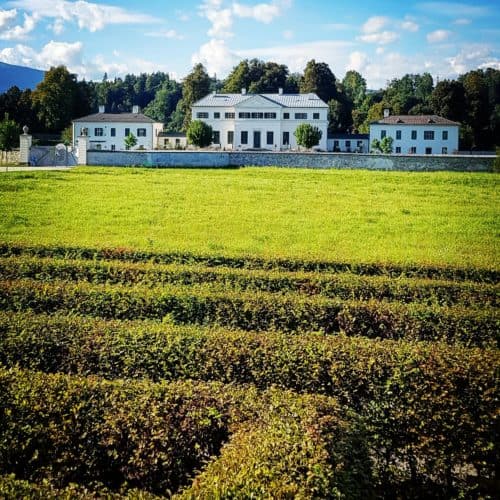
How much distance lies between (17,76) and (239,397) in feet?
461

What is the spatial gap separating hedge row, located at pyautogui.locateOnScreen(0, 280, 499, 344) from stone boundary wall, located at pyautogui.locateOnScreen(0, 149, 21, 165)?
3997cm

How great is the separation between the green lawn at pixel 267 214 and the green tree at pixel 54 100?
3839cm

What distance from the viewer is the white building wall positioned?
7017cm

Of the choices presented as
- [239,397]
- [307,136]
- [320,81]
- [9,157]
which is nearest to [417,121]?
[307,136]

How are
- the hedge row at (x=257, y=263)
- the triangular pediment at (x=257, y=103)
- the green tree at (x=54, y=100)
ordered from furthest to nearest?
1. the green tree at (x=54, y=100)
2. the triangular pediment at (x=257, y=103)
3. the hedge row at (x=257, y=263)

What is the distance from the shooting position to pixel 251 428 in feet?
23.6

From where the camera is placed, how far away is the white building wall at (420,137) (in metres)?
70.2

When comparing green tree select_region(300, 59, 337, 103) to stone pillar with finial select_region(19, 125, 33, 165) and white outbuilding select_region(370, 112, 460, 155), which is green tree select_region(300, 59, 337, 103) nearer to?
white outbuilding select_region(370, 112, 460, 155)

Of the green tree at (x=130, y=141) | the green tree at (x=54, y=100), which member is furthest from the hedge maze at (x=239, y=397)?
the green tree at (x=54, y=100)

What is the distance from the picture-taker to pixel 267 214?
26203mm

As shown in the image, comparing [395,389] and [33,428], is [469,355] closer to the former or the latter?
[395,389]

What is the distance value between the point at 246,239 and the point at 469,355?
40.0 feet

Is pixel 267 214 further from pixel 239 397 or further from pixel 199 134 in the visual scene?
pixel 199 134

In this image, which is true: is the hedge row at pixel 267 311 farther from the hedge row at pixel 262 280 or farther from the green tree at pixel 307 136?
the green tree at pixel 307 136
